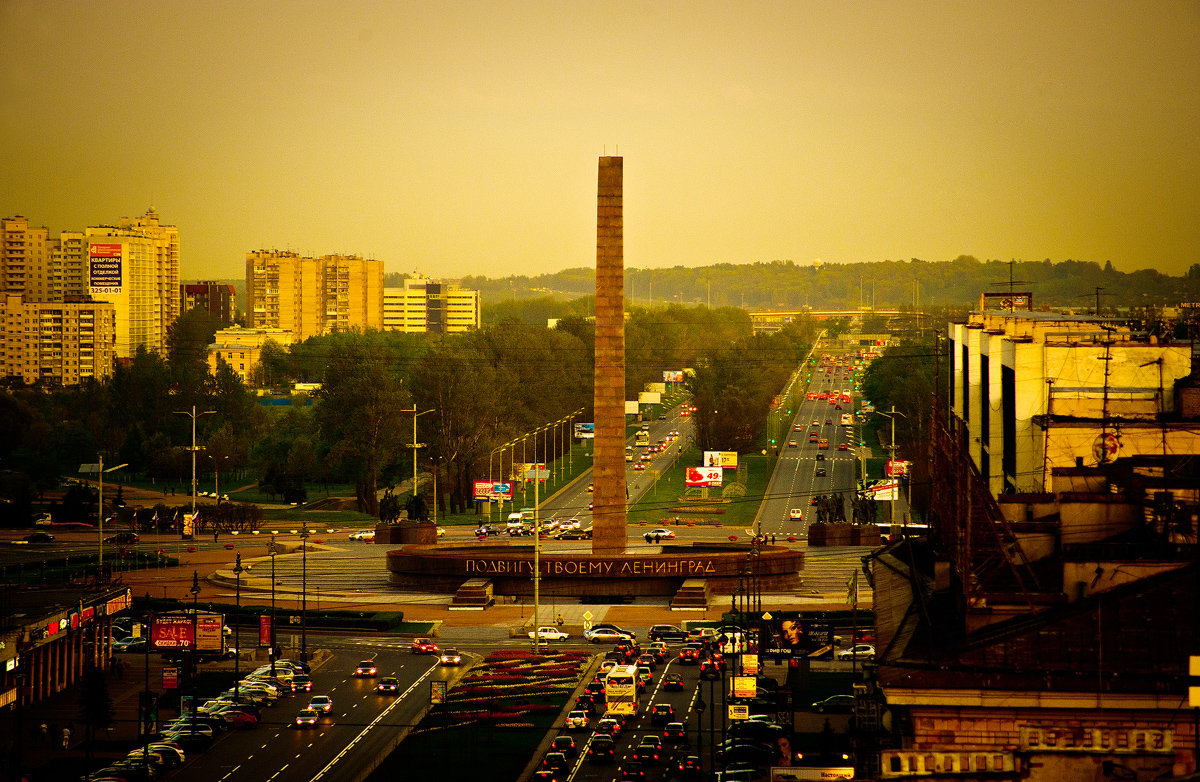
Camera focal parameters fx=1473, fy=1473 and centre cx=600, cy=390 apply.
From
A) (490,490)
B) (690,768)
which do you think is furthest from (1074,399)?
(490,490)

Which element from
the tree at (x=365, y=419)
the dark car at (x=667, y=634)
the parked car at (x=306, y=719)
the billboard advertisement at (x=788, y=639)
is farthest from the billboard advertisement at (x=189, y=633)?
the tree at (x=365, y=419)

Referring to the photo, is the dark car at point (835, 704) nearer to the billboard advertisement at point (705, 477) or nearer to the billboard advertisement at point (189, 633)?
the billboard advertisement at point (189, 633)

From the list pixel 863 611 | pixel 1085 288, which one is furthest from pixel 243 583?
pixel 1085 288

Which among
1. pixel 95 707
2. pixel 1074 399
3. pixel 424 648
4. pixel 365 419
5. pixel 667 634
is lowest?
pixel 424 648

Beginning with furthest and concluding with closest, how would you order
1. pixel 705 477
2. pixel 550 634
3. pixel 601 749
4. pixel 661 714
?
pixel 705 477 < pixel 550 634 < pixel 661 714 < pixel 601 749

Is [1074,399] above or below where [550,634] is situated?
above

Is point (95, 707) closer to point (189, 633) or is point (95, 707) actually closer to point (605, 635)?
point (189, 633)

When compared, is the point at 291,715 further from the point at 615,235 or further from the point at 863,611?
the point at 615,235
